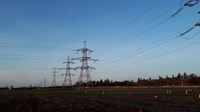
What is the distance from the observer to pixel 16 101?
31.3m

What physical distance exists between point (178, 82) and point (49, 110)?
167 meters

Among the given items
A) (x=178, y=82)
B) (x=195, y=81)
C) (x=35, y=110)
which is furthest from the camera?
(x=178, y=82)

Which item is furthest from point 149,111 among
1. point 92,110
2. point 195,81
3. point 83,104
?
point 195,81

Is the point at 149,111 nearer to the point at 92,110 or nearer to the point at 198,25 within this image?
the point at 92,110

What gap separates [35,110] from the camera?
27531 millimetres

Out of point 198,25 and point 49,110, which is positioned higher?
point 198,25

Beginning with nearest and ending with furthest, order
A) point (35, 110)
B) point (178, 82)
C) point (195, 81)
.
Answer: point (35, 110) < point (195, 81) < point (178, 82)

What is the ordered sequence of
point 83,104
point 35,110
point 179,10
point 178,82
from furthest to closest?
point 178,82 → point 83,104 → point 35,110 → point 179,10

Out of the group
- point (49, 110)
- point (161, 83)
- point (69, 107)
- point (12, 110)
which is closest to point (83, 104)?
point (69, 107)

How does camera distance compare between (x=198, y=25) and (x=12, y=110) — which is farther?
(x=12, y=110)

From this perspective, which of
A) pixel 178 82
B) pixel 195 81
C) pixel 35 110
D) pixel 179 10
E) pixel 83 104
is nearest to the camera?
pixel 179 10

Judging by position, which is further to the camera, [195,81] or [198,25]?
[195,81]

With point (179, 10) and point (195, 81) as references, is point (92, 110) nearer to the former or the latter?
point (179, 10)

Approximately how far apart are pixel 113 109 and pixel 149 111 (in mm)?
3443
